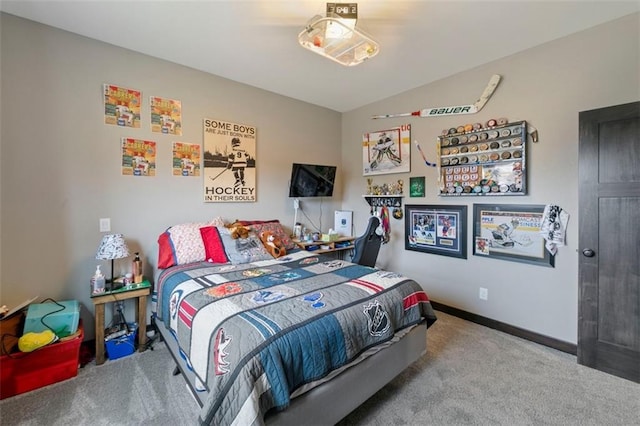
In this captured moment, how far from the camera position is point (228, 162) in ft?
10.7

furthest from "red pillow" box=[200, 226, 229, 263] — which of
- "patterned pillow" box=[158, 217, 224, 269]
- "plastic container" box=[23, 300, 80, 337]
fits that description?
"plastic container" box=[23, 300, 80, 337]

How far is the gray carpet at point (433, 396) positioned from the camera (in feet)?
5.53

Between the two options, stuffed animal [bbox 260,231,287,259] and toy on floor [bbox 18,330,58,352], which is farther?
stuffed animal [bbox 260,231,287,259]

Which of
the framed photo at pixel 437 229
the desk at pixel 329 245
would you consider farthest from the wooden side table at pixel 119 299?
the framed photo at pixel 437 229

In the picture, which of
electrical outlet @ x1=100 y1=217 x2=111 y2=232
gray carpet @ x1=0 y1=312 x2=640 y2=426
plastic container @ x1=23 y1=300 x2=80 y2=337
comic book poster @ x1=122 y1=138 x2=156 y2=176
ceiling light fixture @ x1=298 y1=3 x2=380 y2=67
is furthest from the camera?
comic book poster @ x1=122 y1=138 x2=156 y2=176

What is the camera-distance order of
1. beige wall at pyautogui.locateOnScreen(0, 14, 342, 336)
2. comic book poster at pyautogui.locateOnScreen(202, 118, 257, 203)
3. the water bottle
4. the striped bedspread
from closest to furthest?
the striped bedspread < beige wall at pyautogui.locateOnScreen(0, 14, 342, 336) < the water bottle < comic book poster at pyautogui.locateOnScreen(202, 118, 257, 203)

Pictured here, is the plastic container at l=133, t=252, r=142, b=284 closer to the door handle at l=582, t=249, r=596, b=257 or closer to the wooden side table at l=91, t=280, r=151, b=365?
the wooden side table at l=91, t=280, r=151, b=365

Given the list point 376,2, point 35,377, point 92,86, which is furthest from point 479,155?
point 35,377

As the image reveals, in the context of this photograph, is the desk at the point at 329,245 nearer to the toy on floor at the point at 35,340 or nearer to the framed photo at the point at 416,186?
the framed photo at the point at 416,186

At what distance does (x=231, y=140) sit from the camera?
328 cm

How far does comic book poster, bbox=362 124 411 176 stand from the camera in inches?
142

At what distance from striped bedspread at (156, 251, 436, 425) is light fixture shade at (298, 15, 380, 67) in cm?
176

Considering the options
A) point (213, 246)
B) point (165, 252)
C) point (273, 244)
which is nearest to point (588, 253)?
point (273, 244)

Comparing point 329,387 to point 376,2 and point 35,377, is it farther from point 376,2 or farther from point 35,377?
point 376,2
